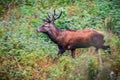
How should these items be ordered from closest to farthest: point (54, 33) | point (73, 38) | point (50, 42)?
1. point (73, 38)
2. point (54, 33)
3. point (50, 42)

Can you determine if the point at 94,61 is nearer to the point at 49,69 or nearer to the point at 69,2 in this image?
the point at 49,69

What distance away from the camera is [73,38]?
1323 centimetres

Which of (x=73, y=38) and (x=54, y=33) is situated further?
(x=54, y=33)

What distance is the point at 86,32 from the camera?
1309 cm

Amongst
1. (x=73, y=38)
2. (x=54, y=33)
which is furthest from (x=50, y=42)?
(x=73, y=38)

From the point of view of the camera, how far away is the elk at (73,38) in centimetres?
1291

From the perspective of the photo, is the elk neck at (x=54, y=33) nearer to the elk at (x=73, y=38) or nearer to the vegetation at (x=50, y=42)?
the elk at (x=73, y=38)

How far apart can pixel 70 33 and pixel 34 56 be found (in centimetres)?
160

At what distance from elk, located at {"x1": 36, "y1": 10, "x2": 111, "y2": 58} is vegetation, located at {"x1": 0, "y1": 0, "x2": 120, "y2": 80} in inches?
8.9

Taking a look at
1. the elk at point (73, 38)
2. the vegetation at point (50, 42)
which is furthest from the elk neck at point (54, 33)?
the vegetation at point (50, 42)

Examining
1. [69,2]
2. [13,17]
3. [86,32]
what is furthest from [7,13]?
[86,32]

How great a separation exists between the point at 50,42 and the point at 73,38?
145 cm

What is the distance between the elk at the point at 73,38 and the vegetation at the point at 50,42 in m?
0.23

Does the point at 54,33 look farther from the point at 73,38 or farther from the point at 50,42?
the point at 50,42
